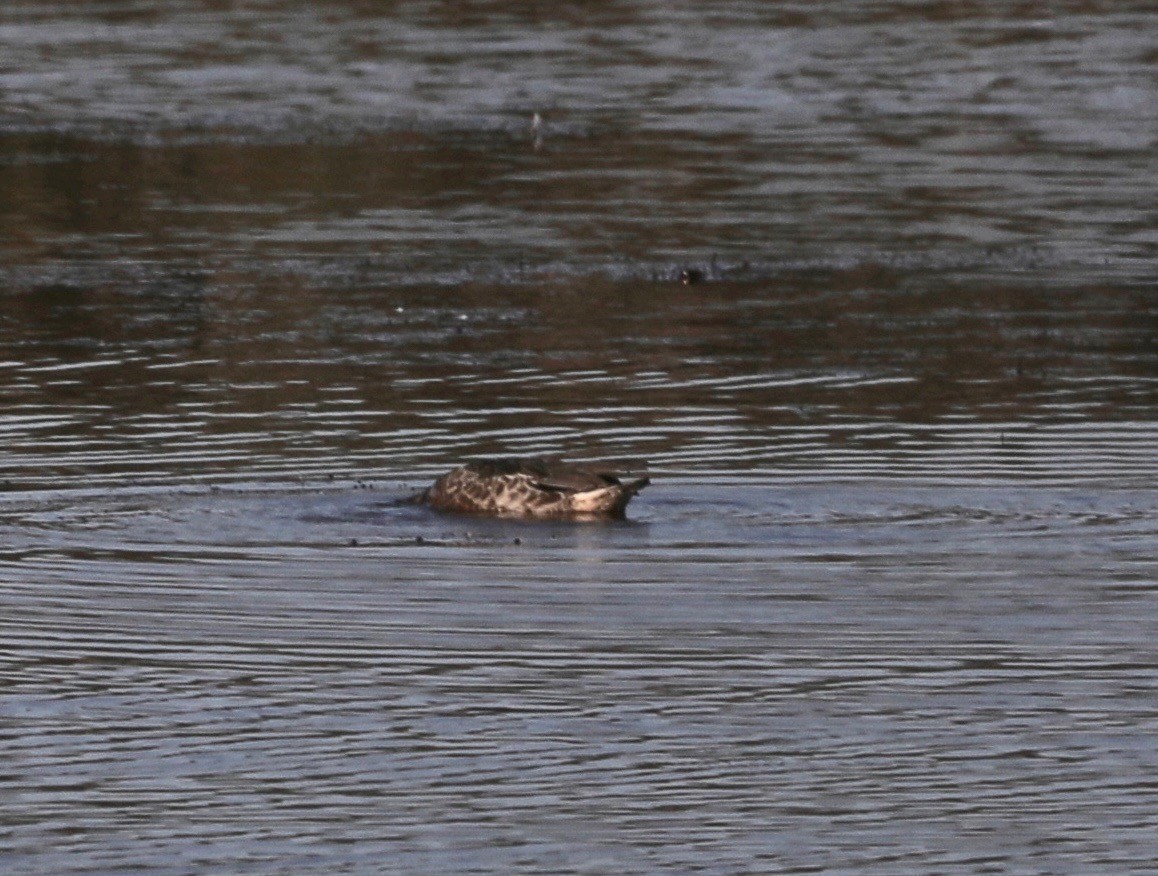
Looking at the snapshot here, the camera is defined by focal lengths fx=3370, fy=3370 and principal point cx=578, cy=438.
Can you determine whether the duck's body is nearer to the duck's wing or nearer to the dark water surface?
the duck's wing

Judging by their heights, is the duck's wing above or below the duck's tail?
above

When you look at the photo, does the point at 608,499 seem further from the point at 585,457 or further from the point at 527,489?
the point at 585,457

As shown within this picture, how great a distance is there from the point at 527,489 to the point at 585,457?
150 cm

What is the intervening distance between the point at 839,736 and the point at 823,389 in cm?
734

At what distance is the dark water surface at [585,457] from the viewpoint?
9234 mm

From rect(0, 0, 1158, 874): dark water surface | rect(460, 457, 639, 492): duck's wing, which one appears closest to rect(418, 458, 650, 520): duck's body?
rect(460, 457, 639, 492): duck's wing

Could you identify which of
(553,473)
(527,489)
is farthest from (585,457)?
(527,489)

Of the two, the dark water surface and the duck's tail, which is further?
the duck's tail

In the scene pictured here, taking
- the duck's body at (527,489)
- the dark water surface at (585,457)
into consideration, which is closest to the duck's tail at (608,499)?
the duck's body at (527,489)

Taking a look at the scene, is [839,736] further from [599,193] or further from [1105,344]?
[599,193]

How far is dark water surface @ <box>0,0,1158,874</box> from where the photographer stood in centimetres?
923

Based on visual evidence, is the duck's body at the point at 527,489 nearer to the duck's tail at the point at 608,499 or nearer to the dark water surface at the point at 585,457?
the duck's tail at the point at 608,499

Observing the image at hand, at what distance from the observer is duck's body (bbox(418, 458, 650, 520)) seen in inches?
544

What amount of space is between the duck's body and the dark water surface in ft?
0.44
